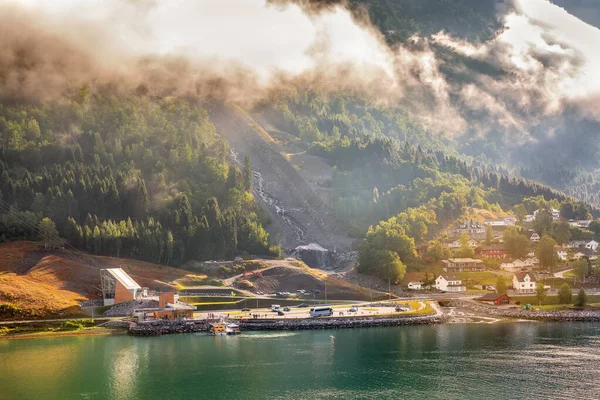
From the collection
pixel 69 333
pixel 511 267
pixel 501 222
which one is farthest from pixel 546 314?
pixel 69 333

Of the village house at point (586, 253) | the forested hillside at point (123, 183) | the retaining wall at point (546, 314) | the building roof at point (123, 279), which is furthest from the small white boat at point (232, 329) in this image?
the village house at point (586, 253)

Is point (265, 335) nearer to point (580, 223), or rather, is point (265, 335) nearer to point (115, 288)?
point (115, 288)

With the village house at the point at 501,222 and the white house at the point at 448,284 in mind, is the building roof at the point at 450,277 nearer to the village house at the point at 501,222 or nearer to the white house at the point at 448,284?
the white house at the point at 448,284

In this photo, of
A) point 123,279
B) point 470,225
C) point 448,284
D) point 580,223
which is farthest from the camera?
point 580,223

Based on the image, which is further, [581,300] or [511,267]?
[511,267]

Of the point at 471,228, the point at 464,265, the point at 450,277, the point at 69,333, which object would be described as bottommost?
the point at 69,333

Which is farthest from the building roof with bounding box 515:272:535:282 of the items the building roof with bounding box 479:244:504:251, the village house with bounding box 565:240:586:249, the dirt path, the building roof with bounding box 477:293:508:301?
the dirt path

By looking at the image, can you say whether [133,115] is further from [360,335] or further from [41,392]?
[41,392]
